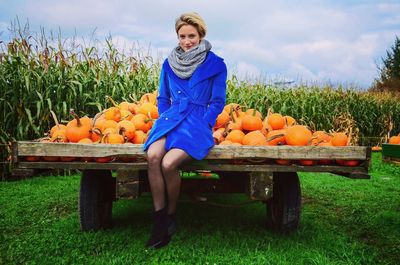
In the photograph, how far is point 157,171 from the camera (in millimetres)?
2697

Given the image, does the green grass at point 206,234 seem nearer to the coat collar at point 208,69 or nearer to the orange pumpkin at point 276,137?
the orange pumpkin at point 276,137

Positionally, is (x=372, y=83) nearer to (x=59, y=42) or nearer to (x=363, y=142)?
(x=363, y=142)

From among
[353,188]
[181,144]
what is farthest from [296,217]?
[353,188]

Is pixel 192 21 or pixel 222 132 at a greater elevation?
pixel 192 21

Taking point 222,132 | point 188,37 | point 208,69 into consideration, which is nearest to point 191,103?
point 208,69

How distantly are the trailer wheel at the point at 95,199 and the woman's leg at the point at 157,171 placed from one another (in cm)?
63

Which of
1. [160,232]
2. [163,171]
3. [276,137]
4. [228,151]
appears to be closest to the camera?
[228,151]

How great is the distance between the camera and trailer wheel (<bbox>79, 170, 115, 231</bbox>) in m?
3.11

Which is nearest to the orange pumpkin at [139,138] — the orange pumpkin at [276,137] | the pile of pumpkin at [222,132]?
the pile of pumpkin at [222,132]

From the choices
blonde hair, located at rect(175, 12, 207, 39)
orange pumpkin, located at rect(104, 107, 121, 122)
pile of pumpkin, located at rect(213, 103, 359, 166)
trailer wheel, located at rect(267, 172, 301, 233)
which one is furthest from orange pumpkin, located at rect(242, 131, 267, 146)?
orange pumpkin, located at rect(104, 107, 121, 122)

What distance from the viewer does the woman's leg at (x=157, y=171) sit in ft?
8.71

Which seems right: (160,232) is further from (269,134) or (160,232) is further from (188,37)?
(188,37)

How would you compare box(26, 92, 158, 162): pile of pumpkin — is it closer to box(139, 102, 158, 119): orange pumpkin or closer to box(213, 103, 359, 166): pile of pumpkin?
box(139, 102, 158, 119): orange pumpkin

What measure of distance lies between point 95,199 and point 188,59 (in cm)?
129
